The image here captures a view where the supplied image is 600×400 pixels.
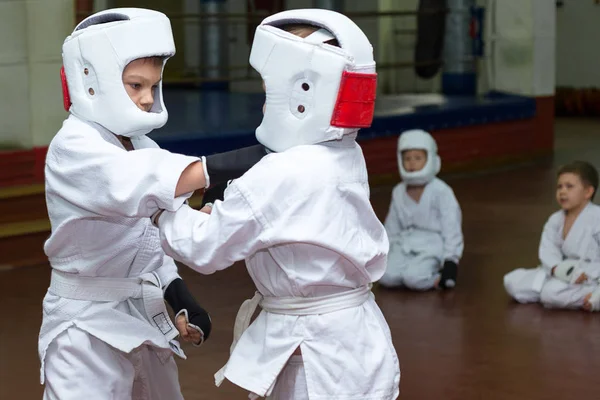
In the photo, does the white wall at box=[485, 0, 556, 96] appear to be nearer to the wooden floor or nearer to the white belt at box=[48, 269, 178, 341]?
the wooden floor

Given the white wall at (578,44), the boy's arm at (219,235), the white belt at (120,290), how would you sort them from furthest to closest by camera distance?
1. the white wall at (578,44)
2. the white belt at (120,290)
3. the boy's arm at (219,235)

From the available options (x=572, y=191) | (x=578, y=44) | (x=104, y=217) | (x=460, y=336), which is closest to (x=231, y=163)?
(x=104, y=217)

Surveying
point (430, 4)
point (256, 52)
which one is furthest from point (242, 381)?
point (430, 4)

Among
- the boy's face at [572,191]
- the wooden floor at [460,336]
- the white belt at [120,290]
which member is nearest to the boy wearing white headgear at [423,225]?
the wooden floor at [460,336]

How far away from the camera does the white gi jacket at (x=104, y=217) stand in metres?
2.72

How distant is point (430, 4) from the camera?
1226 cm

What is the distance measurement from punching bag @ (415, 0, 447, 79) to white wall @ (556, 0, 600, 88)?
5.37 m

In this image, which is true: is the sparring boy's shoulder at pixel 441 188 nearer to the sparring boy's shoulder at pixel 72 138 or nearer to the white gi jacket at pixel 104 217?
the white gi jacket at pixel 104 217

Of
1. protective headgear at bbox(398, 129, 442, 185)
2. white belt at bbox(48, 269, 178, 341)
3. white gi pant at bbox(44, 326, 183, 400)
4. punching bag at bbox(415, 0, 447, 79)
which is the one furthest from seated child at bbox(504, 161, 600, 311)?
punching bag at bbox(415, 0, 447, 79)

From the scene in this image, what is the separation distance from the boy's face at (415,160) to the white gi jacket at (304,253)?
384 centimetres

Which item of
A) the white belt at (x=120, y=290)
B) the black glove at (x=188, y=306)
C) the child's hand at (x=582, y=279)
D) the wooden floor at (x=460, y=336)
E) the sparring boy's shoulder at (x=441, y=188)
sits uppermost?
the white belt at (x=120, y=290)

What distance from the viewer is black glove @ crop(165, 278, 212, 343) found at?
3178 millimetres

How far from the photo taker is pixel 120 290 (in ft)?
10.1

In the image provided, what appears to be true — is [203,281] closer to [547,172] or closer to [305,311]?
[305,311]
